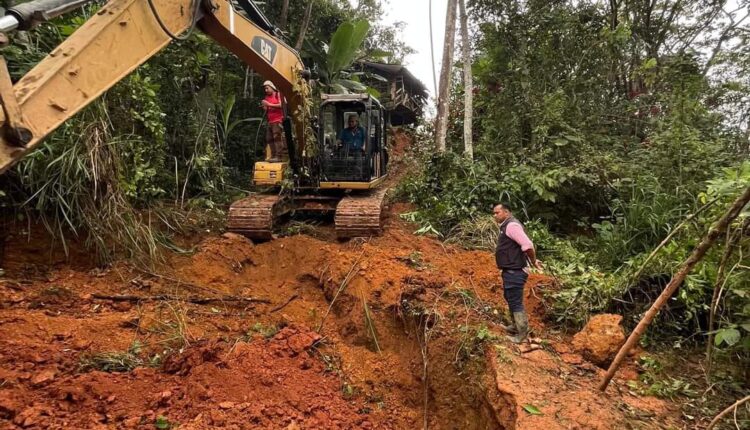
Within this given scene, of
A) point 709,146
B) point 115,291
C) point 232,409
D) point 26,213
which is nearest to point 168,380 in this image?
point 232,409

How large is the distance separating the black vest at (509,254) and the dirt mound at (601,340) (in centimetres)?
86

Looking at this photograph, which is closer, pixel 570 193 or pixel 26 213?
pixel 26 213

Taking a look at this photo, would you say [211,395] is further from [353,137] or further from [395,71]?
[395,71]

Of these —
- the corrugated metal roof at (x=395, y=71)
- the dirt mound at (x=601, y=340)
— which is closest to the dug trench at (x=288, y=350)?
the dirt mound at (x=601, y=340)

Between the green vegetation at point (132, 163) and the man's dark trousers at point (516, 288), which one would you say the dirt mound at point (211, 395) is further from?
the green vegetation at point (132, 163)

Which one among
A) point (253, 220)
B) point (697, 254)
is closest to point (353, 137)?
point (253, 220)

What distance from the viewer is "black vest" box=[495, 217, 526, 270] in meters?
4.37

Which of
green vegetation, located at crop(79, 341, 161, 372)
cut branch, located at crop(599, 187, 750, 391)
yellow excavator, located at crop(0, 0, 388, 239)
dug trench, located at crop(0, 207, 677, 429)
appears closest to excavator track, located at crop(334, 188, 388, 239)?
yellow excavator, located at crop(0, 0, 388, 239)

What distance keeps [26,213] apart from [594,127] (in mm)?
9521

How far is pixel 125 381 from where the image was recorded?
345cm

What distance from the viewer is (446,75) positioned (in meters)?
9.64

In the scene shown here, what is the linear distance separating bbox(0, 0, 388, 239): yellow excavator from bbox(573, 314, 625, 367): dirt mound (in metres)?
3.18

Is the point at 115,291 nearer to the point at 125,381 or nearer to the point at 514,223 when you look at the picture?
the point at 125,381

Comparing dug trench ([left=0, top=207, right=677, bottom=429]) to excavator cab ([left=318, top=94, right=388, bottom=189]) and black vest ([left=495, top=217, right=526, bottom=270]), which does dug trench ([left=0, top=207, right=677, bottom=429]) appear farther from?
excavator cab ([left=318, top=94, right=388, bottom=189])
